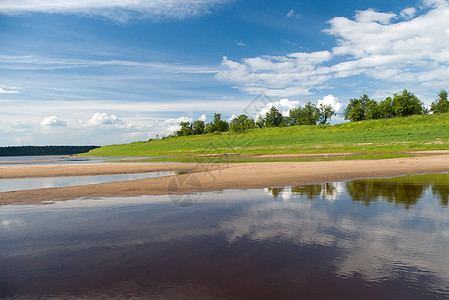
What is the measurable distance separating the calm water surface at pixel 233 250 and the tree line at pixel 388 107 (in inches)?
4291

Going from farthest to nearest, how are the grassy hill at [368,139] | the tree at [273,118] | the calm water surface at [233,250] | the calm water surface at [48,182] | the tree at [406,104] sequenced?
the tree at [273,118] → the tree at [406,104] → the grassy hill at [368,139] → the calm water surface at [48,182] → the calm water surface at [233,250]

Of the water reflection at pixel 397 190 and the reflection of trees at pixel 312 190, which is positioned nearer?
the water reflection at pixel 397 190

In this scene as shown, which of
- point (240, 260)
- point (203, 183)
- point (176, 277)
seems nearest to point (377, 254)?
point (240, 260)

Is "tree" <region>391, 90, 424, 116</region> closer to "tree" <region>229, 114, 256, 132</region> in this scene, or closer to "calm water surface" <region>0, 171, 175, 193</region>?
"tree" <region>229, 114, 256, 132</region>

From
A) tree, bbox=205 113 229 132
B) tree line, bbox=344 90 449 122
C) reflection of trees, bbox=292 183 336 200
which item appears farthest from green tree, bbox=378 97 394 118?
reflection of trees, bbox=292 183 336 200

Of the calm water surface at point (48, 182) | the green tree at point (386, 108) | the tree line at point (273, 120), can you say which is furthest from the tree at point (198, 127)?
the calm water surface at point (48, 182)

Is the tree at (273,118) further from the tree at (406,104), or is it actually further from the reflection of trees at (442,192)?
the reflection of trees at (442,192)

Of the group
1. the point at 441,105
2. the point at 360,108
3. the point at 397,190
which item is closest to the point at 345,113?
the point at 360,108

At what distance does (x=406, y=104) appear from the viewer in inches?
4003

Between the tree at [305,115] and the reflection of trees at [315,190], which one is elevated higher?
the tree at [305,115]

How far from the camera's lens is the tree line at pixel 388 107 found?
101938 mm

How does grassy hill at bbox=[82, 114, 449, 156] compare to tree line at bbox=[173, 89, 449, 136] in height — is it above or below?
below

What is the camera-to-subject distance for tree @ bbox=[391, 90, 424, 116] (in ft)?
333

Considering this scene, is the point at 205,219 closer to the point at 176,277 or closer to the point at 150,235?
the point at 150,235
